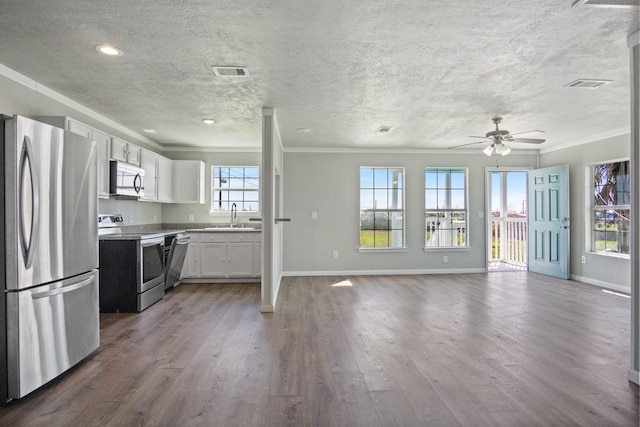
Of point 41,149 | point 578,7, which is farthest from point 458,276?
point 41,149

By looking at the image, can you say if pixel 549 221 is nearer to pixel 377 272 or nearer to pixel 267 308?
pixel 377 272

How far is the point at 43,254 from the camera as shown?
2.40 m

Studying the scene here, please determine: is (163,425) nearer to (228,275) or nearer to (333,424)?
(333,424)

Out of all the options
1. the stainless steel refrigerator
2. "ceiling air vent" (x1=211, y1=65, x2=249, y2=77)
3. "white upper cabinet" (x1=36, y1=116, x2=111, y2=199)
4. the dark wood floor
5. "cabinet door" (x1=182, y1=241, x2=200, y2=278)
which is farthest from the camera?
"cabinet door" (x1=182, y1=241, x2=200, y2=278)

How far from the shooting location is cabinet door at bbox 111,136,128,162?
4536 millimetres

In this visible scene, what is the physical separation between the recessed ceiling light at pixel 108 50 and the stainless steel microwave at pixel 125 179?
77.3 inches

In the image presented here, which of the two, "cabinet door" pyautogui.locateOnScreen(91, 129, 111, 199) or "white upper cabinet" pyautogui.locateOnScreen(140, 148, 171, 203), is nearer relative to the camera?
"cabinet door" pyautogui.locateOnScreen(91, 129, 111, 199)

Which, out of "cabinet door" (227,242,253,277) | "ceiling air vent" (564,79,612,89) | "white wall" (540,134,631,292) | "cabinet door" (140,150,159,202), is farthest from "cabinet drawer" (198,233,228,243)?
"white wall" (540,134,631,292)

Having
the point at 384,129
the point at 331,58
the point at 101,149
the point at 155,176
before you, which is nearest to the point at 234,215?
the point at 155,176

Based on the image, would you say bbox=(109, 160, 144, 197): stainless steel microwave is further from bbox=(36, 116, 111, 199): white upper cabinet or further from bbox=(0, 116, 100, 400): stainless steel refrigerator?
bbox=(0, 116, 100, 400): stainless steel refrigerator

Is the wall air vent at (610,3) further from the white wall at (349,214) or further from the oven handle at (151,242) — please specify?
the white wall at (349,214)

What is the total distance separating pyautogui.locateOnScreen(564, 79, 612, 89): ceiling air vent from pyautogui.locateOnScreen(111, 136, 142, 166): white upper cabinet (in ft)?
16.7

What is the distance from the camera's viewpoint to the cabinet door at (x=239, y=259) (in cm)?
603

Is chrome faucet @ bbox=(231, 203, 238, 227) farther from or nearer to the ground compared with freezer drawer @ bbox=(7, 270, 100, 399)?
farther from the ground
